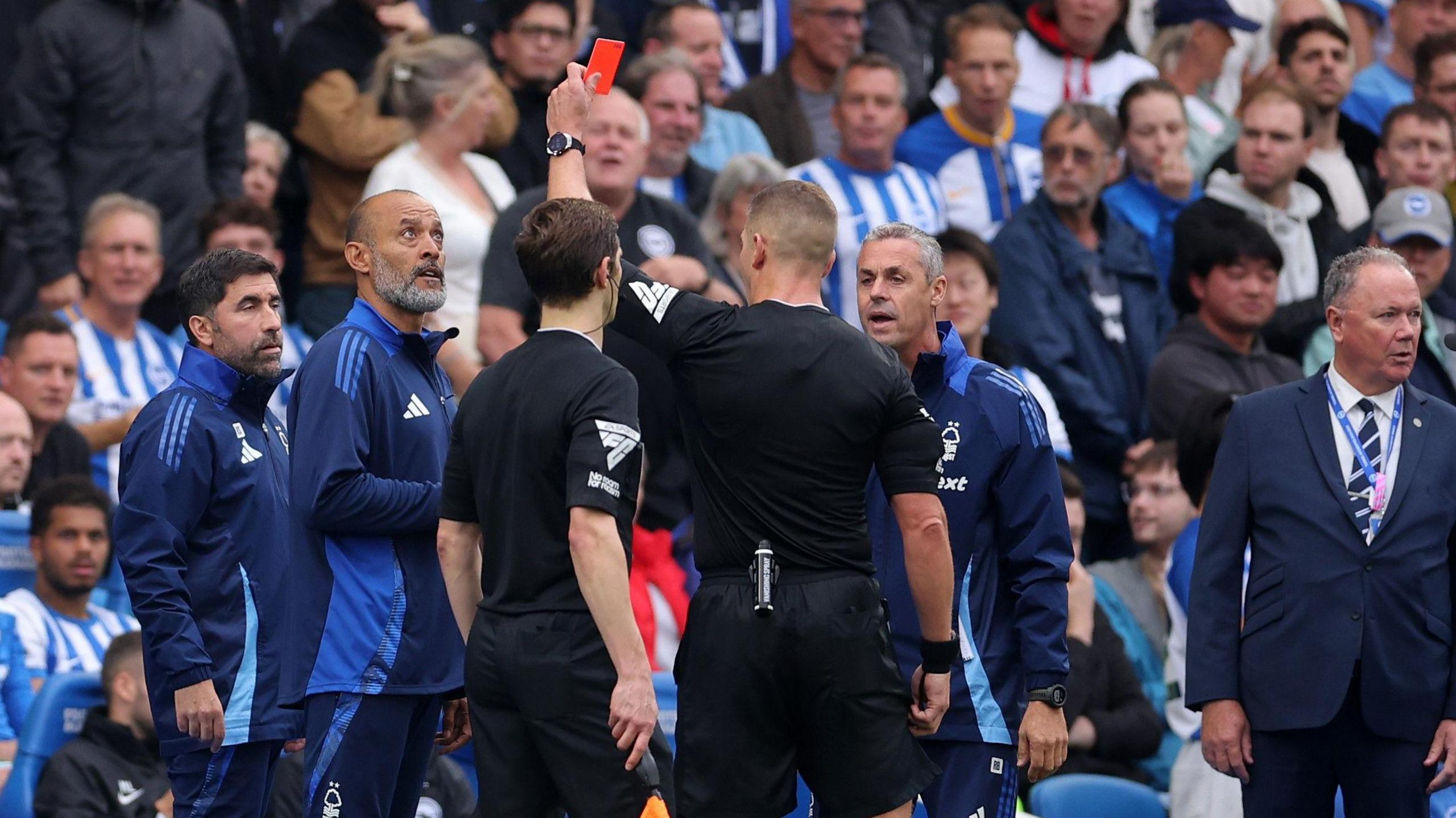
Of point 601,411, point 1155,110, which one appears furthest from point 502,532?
point 1155,110

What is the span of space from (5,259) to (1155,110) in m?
6.41

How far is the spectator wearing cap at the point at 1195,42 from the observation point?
13680mm

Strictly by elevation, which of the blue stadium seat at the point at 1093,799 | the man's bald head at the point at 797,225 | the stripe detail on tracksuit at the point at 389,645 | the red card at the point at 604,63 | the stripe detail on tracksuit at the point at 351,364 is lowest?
the blue stadium seat at the point at 1093,799

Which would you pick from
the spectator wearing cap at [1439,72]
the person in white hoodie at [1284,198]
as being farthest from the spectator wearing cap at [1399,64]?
the person in white hoodie at [1284,198]

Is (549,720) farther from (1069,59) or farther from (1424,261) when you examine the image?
(1069,59)

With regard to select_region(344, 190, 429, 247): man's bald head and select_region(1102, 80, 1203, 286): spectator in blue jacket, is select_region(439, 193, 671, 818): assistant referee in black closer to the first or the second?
select_region(344, 190, 429, 247): man's bald head

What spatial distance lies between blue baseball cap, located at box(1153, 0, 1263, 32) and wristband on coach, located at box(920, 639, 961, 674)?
29.6ft

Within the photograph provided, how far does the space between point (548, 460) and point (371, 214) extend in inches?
55.9

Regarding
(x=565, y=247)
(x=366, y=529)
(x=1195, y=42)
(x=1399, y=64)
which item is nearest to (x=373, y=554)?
(x=366, y=529)

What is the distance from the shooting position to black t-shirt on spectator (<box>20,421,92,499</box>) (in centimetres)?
959

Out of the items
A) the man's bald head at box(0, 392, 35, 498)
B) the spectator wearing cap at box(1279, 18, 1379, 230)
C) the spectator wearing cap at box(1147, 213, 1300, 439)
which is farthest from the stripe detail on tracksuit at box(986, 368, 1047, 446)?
the spectator wearing cap at box(1279, 18, 1379, 230)

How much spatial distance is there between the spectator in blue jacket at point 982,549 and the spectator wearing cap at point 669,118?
4329 mm

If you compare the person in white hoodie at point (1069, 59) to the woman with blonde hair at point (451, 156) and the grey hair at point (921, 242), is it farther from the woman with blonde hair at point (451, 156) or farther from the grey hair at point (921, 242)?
the grey hair at point (921, 242)

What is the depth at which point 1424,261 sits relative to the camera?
36.7 feet
